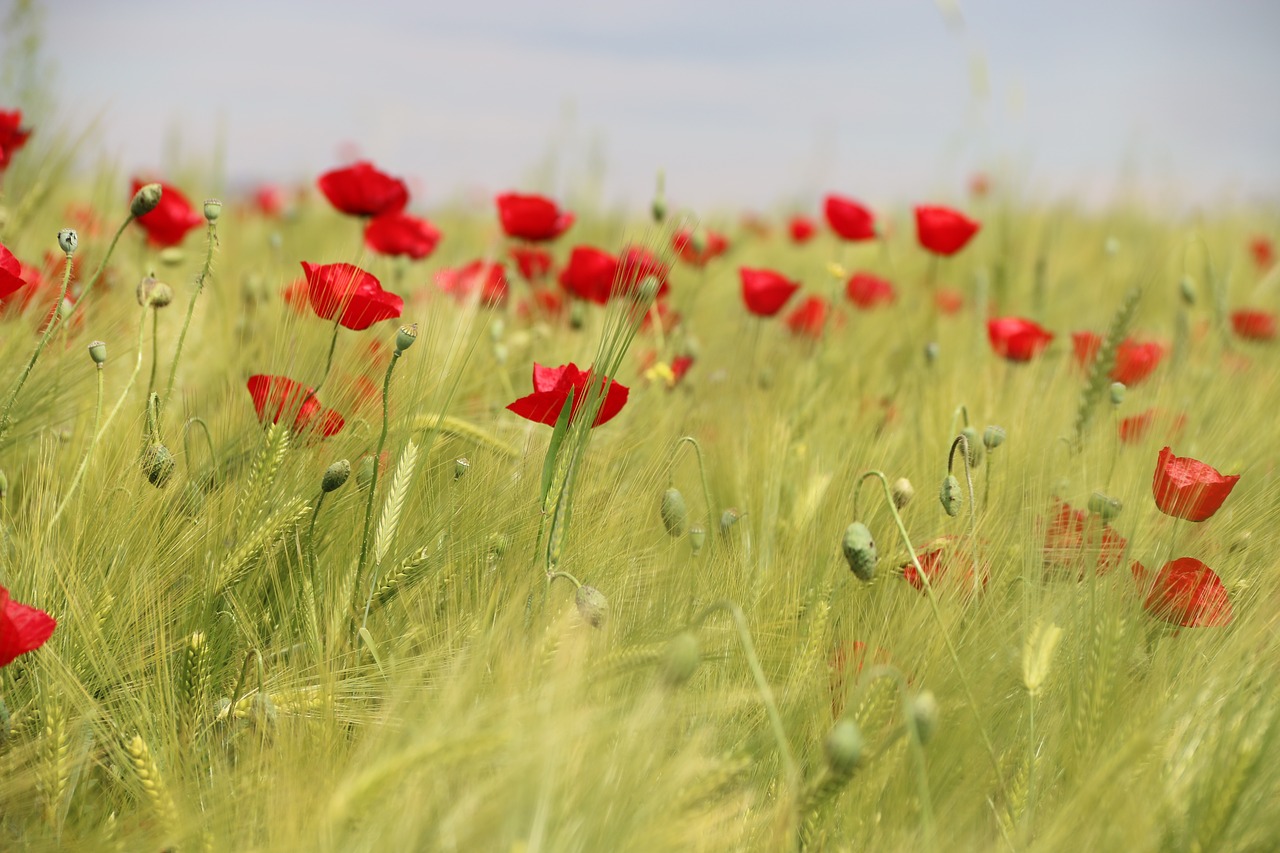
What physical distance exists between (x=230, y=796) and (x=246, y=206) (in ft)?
13.3

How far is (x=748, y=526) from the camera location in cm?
123

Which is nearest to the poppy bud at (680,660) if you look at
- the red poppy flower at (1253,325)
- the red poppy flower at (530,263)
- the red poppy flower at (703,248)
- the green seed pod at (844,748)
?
the green seed pod at (844,748)

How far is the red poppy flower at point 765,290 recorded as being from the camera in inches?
71.5

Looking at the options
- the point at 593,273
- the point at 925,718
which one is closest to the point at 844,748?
the point at 925,718

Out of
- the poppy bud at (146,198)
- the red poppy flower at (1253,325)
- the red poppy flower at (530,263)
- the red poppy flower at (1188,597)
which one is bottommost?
the red poppy flower at (530,263)

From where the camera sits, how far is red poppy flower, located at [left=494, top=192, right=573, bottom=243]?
192 cm

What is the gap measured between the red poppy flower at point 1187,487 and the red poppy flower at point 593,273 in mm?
876

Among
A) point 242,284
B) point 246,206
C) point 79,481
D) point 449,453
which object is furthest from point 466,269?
point 246,206

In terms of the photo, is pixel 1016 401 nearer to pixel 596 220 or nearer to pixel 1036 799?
pixel 1036 799

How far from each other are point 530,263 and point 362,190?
0.62 meters

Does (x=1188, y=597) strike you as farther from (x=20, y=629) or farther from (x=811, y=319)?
(x=811, y=319)

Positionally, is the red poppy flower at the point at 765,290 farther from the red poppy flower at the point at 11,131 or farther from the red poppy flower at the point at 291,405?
the red poppy flower at the point at 11,131

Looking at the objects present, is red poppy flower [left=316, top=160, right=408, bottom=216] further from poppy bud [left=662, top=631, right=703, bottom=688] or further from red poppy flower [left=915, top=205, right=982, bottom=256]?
poppy bud [left=662, top=631, right=703, bottom=688]

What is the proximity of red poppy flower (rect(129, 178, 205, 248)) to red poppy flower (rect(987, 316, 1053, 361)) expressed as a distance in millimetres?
1300
